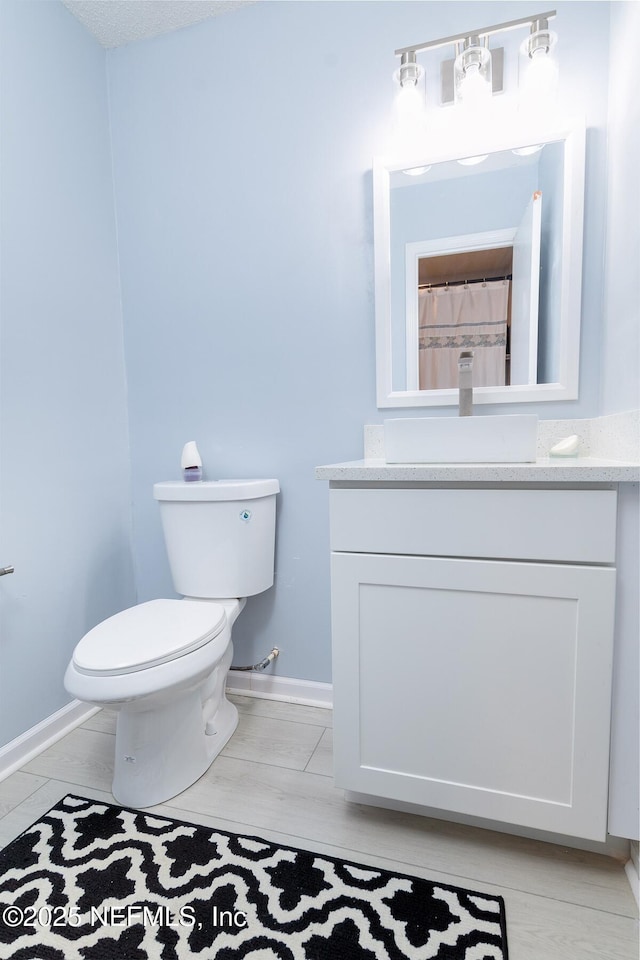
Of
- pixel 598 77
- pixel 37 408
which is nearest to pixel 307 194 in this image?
pixel 598 77

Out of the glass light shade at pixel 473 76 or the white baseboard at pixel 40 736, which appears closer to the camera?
the glass light shade at pixel 473 76

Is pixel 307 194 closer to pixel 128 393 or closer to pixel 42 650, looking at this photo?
pixel 128 393

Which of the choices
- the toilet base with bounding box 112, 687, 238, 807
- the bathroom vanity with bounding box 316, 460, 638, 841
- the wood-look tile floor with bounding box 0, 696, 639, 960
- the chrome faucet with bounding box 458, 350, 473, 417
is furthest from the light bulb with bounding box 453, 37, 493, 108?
the wood-look tile floor with bounding box 0, 696, 639, 960

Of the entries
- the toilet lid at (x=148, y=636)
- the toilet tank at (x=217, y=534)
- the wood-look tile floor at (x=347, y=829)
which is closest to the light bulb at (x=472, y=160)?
the toilet tank at (x=217, y=534)

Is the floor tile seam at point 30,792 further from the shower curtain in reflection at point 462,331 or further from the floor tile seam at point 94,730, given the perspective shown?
the shower curtain in reflection at point 462,331

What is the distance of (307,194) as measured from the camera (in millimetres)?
1558

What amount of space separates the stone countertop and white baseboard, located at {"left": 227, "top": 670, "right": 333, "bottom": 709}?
964mm

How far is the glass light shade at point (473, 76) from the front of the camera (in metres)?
1.26

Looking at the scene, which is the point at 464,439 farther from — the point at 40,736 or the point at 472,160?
the point at 40,736

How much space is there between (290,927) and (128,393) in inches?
64.5

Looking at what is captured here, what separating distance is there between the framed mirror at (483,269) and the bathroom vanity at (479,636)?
0.55 m

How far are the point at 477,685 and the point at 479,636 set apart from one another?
4.2 inches

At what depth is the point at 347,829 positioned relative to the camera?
1150mm

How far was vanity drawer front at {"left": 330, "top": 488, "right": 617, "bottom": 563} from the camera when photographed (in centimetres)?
93
